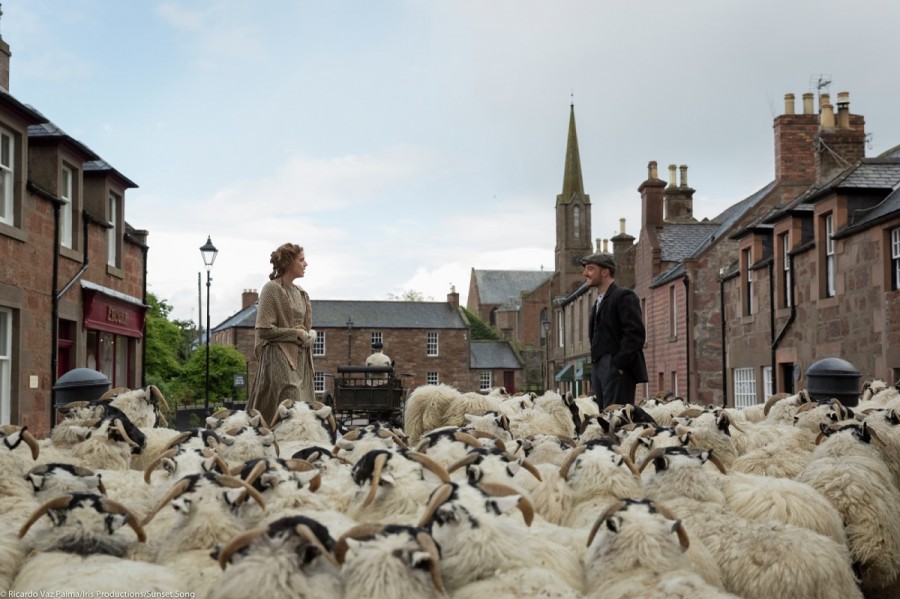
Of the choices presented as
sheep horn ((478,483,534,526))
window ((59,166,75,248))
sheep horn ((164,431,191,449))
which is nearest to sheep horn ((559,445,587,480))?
sheep horn ((478,483,534,526))

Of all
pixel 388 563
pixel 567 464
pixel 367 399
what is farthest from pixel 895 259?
pixel 388 563

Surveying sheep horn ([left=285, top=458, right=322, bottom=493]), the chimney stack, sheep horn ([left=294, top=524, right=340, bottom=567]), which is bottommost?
sheep horn ([left=294, top=524, right=340, bottom=567])

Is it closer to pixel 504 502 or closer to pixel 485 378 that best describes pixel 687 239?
pixel 504 502

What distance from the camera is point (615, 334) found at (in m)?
8.63

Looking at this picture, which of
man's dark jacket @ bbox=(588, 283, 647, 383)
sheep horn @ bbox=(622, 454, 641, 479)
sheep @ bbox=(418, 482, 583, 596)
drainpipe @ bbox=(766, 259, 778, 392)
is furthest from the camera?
drainpipe @ bbox=(766, 259, 778, 392)

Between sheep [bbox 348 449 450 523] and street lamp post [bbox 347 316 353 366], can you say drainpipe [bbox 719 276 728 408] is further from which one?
street lamp post [bbox 347 316 353 366]

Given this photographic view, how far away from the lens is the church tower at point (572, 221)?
75812mm

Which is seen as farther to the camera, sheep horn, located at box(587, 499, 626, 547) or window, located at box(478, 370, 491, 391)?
window, located at box(478, 370, 491, 391)

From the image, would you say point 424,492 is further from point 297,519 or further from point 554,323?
point 554,323

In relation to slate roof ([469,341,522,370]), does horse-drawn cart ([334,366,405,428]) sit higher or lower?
lower

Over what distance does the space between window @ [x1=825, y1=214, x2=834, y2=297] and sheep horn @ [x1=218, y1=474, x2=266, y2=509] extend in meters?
18.0

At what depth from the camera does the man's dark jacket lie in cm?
838

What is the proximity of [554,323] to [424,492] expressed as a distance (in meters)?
57.1

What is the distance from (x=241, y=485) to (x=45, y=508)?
0.89 metres
